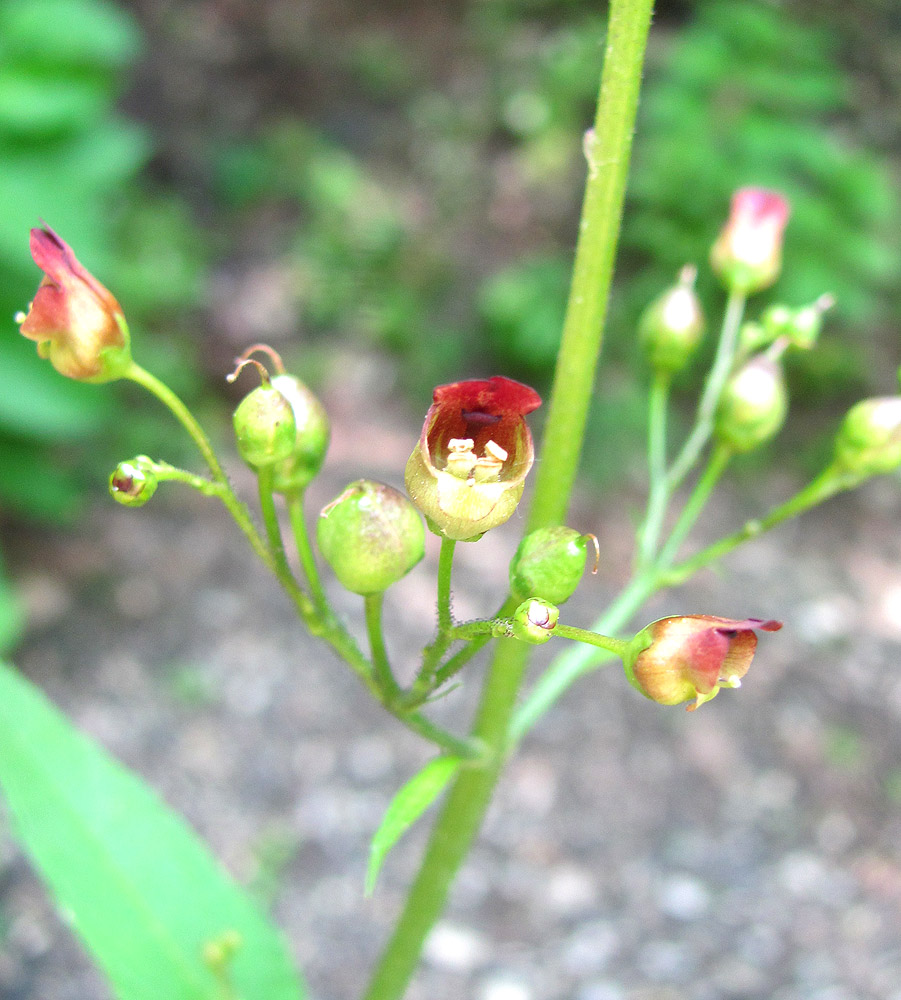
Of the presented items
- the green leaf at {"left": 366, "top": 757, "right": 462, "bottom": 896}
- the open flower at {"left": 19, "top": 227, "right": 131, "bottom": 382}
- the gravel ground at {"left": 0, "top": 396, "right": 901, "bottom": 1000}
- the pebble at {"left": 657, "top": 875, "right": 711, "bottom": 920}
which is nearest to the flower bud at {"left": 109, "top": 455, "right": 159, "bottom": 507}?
the open flower at {"left": 19, "top": 227, "right": 131, "bottom": 382}

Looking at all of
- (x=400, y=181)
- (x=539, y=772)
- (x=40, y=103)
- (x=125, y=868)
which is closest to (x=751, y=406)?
(x=125, y=868)

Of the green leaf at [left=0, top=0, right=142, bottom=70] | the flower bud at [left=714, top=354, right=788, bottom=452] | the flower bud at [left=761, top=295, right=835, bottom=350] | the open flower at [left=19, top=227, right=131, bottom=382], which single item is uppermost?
the green leaf at [left=0, top=0, right=142, bottom=70]

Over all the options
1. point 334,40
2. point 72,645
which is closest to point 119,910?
point 72,645

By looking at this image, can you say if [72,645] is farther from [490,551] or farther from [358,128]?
[358,128]

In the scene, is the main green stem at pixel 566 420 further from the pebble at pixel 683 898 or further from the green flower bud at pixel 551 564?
the pebble at pixel 683 898

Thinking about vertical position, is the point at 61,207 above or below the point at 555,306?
above

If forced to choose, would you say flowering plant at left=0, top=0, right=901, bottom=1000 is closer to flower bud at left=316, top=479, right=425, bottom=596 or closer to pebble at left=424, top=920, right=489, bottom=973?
flower bud at left=316, top=479, right=425, bottom=596
